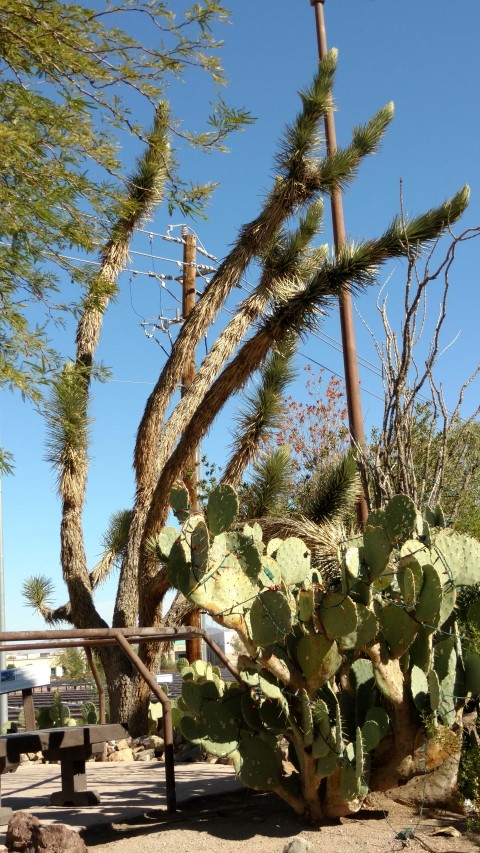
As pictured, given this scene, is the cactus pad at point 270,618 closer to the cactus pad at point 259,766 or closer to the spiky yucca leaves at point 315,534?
the cactus pad at point 259,766

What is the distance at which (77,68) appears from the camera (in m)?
6.91

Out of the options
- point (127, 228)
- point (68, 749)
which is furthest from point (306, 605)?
point (127, 228)

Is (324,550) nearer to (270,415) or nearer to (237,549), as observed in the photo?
(270,415)

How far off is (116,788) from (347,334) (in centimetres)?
822

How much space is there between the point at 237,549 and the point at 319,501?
900 centimetres

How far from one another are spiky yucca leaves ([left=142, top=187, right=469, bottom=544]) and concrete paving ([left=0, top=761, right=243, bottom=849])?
4.40 metres

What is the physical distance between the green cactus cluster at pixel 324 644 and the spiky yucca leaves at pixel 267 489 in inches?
336

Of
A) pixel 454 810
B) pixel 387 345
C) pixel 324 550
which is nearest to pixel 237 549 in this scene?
pixel 454 810

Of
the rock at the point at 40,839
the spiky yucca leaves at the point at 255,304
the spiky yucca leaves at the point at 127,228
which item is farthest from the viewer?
the spiky yucca leaves at the point at 127,228

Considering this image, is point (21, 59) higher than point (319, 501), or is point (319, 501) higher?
point (21, 59)

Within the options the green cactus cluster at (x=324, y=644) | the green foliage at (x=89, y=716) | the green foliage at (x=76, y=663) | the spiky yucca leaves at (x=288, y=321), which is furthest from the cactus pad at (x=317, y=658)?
the green foliage at (x=76, y=663)

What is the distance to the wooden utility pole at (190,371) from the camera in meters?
12.6

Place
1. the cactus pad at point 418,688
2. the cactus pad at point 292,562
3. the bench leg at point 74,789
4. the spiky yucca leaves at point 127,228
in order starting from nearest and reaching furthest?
the cactus pad at point 418,688
the cactus pad at point 292,562
the bench leg at point 74,789
the spiky yucca leaves at point 127,228

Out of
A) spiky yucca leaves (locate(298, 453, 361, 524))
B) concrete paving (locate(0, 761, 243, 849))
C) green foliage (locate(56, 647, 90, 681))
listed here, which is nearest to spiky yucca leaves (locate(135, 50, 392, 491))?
spiky yucca leaves (locate(298, 453, 361, 524))
